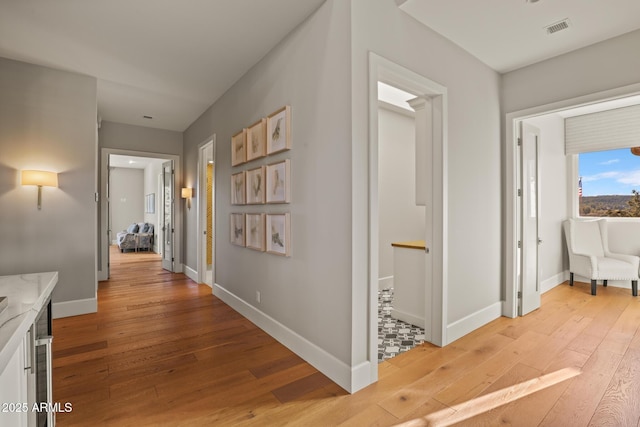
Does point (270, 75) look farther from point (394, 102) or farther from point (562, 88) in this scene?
point (562, 88)

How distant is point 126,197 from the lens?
448 inches

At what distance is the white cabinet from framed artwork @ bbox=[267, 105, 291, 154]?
2128 millimetres

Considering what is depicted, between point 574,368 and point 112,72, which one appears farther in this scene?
point 112,72

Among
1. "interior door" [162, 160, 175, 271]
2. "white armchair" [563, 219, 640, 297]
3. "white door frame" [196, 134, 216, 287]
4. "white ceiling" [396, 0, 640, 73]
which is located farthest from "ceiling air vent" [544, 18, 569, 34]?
"interior door" [162, 160, 175, 271]

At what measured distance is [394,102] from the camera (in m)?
4.64

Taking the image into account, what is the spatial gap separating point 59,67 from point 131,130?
2281 millimetres

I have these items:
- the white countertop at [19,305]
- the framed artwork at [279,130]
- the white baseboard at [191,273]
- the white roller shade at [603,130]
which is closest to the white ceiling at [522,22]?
the framed artwork at [279,130]

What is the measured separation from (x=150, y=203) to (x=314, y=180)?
32.2 ft

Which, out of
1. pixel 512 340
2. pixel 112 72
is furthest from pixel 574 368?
pixel 112 72

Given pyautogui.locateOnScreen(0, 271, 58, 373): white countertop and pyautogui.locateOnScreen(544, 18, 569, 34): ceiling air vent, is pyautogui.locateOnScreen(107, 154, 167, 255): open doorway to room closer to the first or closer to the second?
pyautogui.locateOnScreen(0, 271, 58, 373): white countertop

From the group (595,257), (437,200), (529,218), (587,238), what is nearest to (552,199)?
(587,238)

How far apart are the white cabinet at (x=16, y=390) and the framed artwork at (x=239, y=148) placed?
264 centimetres

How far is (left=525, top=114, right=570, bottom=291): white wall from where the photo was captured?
15.2 feet

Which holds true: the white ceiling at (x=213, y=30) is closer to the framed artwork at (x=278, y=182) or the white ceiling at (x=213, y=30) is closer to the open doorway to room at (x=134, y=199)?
the framed artwork at (x=278, y=182)
